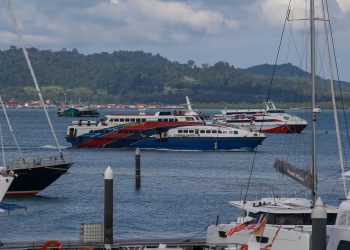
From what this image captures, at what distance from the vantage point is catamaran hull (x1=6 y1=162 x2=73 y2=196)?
66.2 meters

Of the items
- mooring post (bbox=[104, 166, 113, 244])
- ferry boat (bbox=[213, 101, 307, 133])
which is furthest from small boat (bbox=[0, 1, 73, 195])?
ferry boat (bbox=[213, 101, 307, 133])

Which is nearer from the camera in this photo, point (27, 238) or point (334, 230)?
point (334, 230)

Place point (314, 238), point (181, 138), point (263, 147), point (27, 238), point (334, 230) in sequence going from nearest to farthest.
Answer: point (314, 238) → point (334, 230) → point (27, 238) → point (181, 138) → point (263, 147)

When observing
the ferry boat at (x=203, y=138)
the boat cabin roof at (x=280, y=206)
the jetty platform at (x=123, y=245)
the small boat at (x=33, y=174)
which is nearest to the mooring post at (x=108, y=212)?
the jetty platform at (x=123, y=245)

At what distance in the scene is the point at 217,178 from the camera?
87.8m

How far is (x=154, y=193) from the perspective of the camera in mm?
74312

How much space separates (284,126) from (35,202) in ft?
372

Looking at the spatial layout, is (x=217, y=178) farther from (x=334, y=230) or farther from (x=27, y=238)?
(x=334, y=230)

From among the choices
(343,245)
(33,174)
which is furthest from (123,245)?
(33,174)

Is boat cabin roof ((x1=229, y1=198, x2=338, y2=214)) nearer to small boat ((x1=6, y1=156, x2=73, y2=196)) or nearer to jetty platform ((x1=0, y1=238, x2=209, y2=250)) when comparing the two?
jetty platform ((x1=0, y1=238, x2=209, y2=250))

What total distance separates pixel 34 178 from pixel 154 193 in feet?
33.3

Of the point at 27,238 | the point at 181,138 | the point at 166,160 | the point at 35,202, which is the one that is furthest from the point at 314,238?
the point at 181,138

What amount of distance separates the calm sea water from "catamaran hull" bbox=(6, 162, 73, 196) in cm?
68

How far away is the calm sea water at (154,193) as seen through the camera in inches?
2239
